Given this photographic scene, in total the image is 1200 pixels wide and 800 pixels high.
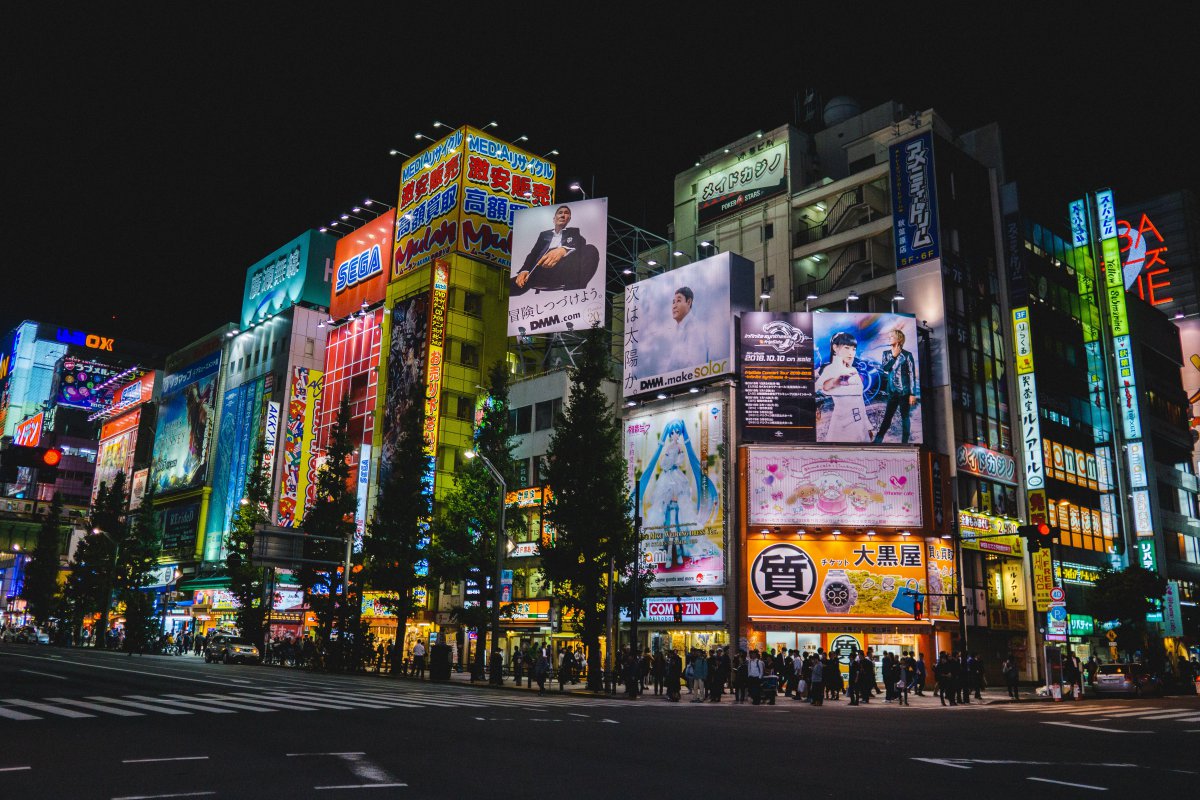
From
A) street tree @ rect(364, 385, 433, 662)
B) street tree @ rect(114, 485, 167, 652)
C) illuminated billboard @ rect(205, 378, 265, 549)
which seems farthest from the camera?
illuminated billboard @ rect(205, 378, 265, 549)

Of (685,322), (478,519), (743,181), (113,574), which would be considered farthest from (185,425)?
(685,322)

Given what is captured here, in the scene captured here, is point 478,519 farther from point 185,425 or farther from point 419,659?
point 185,425

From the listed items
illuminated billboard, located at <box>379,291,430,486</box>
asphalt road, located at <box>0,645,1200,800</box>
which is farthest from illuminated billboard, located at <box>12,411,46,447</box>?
asphalt road, located at <box>0,645,1200,800</box>

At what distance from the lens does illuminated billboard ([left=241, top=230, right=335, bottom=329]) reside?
76875 mm

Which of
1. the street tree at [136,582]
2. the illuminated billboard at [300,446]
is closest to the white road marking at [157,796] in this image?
the illuminated billboard at [300,446]

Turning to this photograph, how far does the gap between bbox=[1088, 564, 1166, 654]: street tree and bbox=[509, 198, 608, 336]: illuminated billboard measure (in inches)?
1194

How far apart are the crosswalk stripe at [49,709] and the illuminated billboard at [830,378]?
31.4 m

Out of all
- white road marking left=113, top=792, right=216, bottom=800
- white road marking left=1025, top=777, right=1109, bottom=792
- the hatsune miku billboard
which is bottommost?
white road marking left=113, top=792, right=216, bottom=800

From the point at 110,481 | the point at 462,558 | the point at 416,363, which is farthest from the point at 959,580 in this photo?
the point at 110,481

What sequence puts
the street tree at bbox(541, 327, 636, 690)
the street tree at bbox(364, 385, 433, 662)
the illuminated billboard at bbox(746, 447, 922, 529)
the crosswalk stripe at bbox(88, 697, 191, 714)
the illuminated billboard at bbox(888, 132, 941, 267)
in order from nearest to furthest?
the crosswalk stripe at bbox(88, 697, 191, 714) < the street tree at bbox(541, 327, 636, 690) < the street tree at bbox(364, 385, 433, 662) < the illuminated billboard at bbox(746, 447, 922, 529) < the illuminated billboard at bbox(888, 132, 941, 267)

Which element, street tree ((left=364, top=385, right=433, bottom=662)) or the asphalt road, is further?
street tree ((left=364, top=385, right=433, bottom=662))

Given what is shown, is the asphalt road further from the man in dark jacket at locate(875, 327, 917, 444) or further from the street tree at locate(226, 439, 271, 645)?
the street tree at locate(226, 439, 271, 645)

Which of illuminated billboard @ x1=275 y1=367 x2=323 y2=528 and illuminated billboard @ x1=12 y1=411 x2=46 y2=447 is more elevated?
illuminated billboard @ x1=12 y1=411 x2=46 y2=447

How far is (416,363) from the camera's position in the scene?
59594 millimetres
